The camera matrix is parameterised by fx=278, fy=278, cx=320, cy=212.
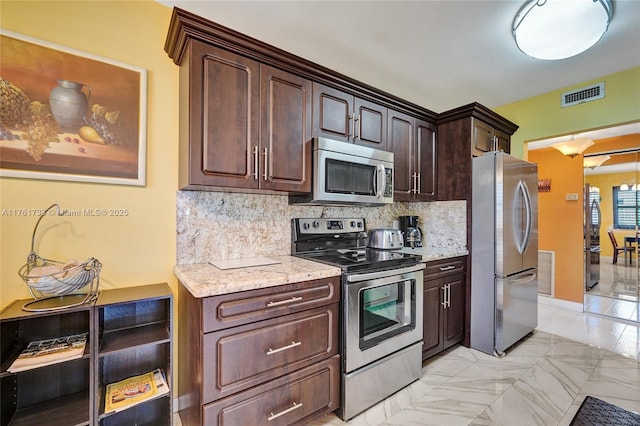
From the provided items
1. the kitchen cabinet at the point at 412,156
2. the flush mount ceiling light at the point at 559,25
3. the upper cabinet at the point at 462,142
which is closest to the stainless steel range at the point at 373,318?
the kitchen cabinet at the point at 412,156

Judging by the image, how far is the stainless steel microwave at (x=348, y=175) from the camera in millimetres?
1972

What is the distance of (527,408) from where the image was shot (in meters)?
1.86

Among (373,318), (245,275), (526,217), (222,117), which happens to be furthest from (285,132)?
(526,217)

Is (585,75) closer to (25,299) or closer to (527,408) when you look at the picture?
(527,408)

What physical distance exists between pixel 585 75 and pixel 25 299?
4.69 meters

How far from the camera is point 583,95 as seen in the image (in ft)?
9.45

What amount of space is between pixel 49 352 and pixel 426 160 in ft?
10.0

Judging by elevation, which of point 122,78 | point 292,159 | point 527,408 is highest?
point 122,78

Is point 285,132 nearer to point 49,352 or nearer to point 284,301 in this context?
point 284,301

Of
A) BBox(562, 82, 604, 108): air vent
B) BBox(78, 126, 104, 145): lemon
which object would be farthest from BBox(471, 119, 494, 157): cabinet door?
BBox(78, 126, 104, 145): lemon

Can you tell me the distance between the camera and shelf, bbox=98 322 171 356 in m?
1.37

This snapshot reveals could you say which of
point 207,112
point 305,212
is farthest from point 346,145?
point 207,112

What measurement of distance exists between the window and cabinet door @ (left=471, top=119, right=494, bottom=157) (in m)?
2.50

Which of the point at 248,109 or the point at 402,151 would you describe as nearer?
the point at 248,109
